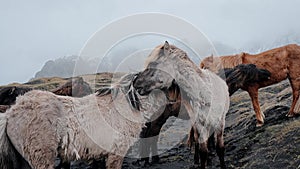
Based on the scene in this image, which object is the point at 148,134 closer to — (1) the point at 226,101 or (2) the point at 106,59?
(1) the point at 226,101

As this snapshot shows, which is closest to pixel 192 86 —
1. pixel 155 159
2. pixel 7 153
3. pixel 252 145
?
pixel 252 145

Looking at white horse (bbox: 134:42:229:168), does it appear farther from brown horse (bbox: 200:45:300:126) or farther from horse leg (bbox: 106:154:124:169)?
brown horse (bbox: 200:45:300:126)

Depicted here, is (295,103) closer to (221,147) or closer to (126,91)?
(221,147)

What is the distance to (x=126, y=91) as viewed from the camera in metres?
6.32

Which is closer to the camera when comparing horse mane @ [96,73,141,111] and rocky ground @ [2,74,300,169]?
horse mane @ [96,73,141,111]

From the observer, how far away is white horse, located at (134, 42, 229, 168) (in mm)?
6734

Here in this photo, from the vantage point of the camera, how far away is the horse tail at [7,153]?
5.15m

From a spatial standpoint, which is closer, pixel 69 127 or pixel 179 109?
pixel 69 127

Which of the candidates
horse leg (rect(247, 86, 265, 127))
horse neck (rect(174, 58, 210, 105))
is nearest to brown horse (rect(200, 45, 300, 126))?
horse leg (rect(247, 86, 265, 127))

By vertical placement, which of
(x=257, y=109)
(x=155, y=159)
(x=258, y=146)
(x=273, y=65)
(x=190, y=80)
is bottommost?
(x=155, y=159)

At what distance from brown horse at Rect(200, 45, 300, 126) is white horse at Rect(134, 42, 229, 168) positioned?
2457 millimetres

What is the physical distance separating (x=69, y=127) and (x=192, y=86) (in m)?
2.92

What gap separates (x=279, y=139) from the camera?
8.12m

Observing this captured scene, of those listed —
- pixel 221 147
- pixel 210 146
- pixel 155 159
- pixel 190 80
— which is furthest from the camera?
pixel 155 159
